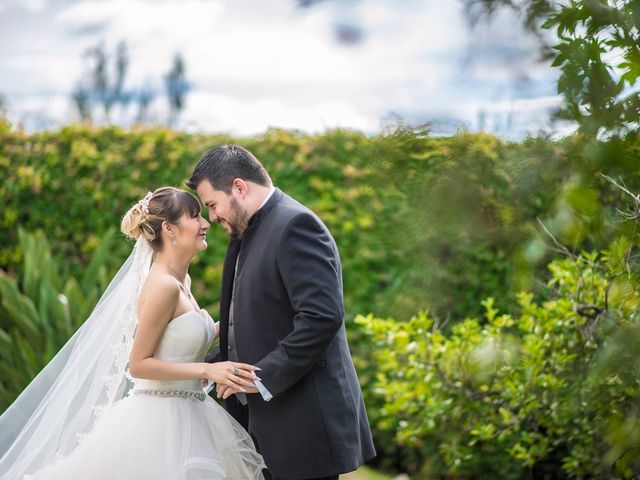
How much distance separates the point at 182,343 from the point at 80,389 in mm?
564

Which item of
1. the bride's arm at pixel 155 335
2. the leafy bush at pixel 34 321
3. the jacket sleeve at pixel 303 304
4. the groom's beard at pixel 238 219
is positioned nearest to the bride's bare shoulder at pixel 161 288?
the bride's arm at pixel 155 335

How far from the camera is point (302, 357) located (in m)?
2.58

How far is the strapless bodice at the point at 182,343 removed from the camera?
3.01 metres

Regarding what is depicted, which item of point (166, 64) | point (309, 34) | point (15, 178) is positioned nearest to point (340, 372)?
point (309, 34)

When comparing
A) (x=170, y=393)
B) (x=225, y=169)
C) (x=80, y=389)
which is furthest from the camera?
(x=80, y=389)

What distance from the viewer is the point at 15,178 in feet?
21.9

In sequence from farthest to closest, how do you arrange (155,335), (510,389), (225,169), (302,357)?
(510,389)
(155,335)
(225,169)
(302,357)

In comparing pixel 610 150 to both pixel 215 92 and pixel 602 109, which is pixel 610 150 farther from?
pixel 215 92

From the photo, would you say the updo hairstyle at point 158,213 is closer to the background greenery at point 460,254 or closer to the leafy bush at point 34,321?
the background greenery at point 460,254

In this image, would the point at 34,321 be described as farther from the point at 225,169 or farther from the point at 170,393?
the point at 225,169

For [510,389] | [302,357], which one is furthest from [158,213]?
[510,389]

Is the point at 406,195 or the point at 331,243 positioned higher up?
the point at 406,195

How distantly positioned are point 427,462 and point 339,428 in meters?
2.38

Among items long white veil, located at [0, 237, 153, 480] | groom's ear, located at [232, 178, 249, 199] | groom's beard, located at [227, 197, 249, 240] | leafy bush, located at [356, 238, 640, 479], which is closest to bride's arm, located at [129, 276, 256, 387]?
long white veil, located at [0, 237, 153, 480]
